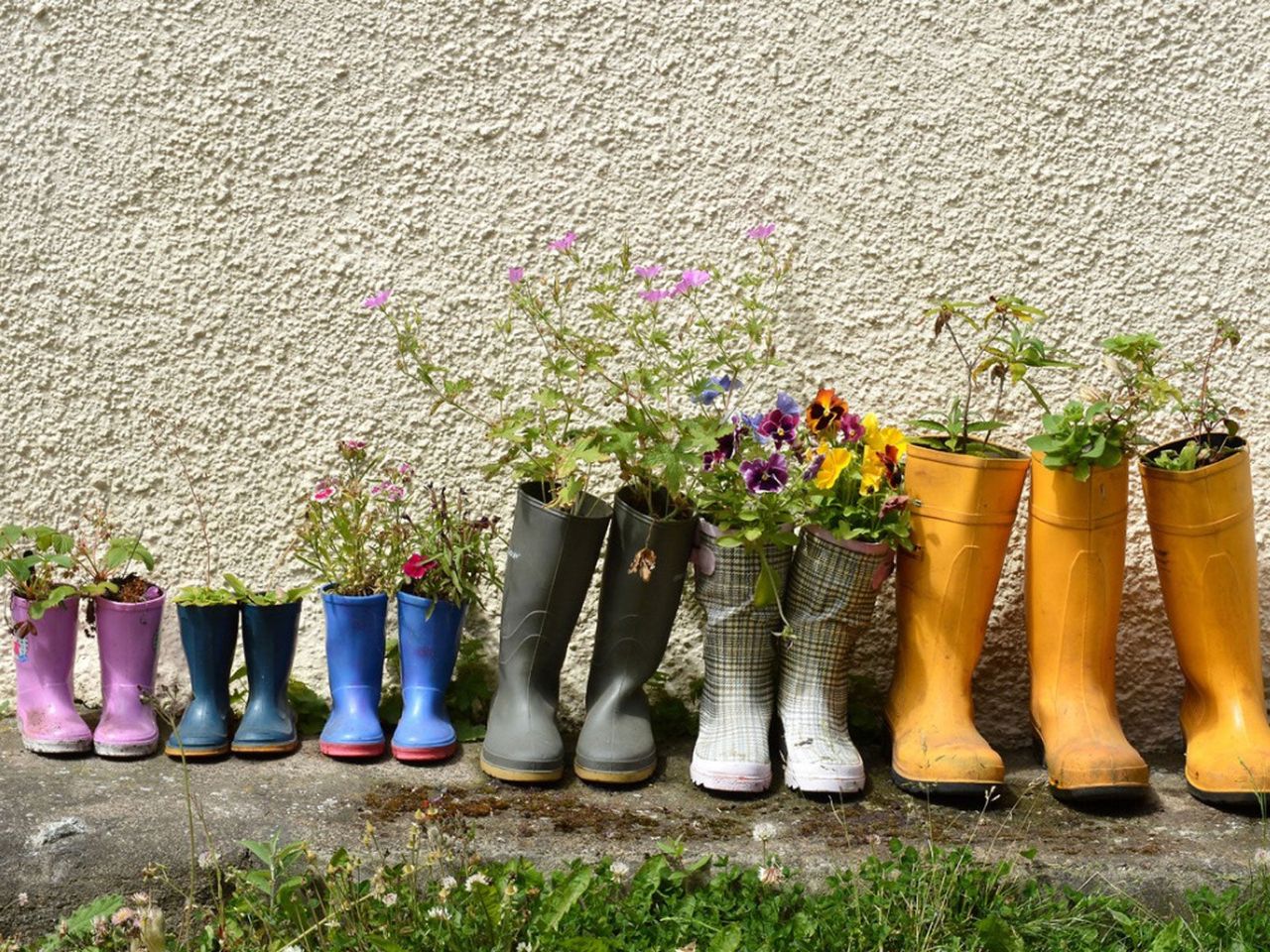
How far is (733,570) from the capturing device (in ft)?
7.59

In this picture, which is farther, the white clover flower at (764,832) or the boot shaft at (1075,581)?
the boot shaft at (1075,581)

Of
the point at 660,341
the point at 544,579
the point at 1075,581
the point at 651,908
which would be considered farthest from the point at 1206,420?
the point at 651,908

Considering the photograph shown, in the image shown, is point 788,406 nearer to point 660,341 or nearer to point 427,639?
point 660,341

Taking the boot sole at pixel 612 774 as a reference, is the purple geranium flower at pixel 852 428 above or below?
above

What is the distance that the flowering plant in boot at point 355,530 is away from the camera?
2451 millimetres

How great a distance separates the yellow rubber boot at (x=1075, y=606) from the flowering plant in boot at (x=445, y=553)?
0.97 metres

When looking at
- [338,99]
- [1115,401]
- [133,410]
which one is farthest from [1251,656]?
[133,410]

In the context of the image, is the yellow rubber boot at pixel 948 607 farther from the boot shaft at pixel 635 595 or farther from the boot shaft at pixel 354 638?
the boot shaft at pixel 354 638

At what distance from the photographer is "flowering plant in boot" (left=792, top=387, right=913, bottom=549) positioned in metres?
2.30

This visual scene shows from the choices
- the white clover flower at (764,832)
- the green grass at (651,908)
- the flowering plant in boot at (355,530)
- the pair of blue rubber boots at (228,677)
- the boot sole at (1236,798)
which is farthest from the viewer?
the flowering plant in boot at (355,530)

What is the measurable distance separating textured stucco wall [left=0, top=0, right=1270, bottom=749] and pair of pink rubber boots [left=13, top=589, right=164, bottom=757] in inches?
15.2

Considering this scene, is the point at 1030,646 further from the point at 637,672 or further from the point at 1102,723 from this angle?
the point at 637,672

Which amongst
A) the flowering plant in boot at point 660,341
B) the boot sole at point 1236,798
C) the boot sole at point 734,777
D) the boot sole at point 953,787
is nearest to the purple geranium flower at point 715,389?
the flowering plant in boot at point 660,341

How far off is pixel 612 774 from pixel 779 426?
657 millimetres
